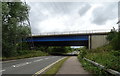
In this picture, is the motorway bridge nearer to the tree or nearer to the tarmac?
the tree

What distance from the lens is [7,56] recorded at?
4175 cm

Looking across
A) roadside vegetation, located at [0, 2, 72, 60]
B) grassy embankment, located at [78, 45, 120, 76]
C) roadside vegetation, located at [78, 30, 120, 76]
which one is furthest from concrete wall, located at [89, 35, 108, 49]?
grassy embankment, located at [78, 45, 120, 76]

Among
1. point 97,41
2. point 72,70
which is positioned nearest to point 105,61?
point 72,70

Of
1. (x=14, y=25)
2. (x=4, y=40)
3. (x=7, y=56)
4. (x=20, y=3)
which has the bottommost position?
(x=7, y=56)

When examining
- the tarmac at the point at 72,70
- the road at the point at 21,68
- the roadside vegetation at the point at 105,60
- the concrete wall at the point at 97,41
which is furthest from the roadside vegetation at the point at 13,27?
the concrete wall at the point at 97,41

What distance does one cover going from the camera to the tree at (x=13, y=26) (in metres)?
39.6

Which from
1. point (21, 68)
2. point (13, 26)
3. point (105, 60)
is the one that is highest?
point (13, 26)

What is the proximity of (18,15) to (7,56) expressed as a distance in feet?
25.6

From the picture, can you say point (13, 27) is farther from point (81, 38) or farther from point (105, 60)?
point (81, 38)

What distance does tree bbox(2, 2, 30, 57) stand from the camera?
130 feet

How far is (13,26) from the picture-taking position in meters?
40.0

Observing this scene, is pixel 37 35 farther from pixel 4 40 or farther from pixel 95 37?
pixel 4 40

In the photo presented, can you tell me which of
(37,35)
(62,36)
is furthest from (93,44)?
(37,35)

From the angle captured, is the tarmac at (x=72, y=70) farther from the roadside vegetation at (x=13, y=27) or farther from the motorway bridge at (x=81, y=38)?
the motorway bridge at (x=81, y=38)
